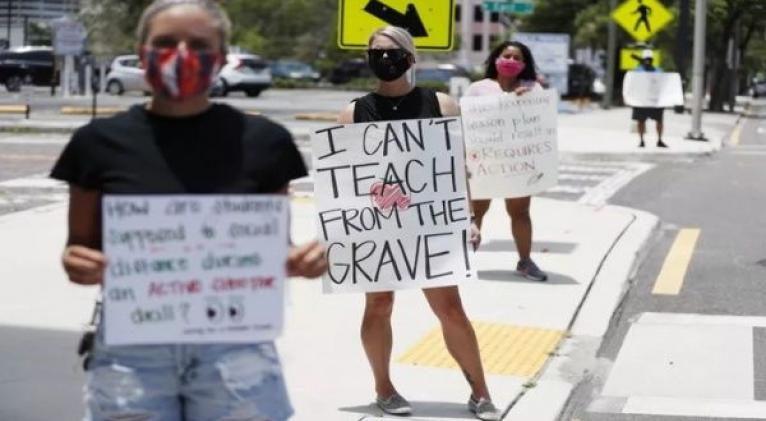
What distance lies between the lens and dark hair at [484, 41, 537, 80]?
9808mm

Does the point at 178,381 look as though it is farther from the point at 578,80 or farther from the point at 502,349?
the point at 578,80

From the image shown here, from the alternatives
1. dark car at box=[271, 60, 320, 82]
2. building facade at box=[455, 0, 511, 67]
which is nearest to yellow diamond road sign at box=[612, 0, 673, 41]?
dark car at box=[271, 60, 320, 82]

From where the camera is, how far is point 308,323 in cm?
867

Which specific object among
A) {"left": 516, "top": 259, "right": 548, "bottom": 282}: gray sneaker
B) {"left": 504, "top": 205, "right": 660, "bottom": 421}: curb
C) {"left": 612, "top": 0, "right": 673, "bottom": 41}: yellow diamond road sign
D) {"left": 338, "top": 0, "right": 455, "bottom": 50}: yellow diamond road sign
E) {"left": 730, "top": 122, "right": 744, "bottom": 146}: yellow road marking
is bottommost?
{"left": 730, "top": 122, "right": 744, "bottom": 146}: yellow road marking

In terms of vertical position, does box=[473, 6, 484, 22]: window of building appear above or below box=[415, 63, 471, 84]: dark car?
above

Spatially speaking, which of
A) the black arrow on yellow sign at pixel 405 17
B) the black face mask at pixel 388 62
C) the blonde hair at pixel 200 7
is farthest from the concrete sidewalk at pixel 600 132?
the blonde hair at pixel 200 7

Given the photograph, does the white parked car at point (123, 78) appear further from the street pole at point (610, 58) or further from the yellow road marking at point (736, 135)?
the yellow road marking at point (736, 135)

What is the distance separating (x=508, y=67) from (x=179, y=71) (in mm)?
6558

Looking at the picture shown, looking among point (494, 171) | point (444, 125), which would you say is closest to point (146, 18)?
point (444, 125)

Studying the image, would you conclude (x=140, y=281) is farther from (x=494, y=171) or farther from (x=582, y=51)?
(x=582, y=51)

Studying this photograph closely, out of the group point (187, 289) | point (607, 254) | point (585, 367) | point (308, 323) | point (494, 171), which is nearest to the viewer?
point (187, 289)

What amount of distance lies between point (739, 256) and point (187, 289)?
30.7 feet

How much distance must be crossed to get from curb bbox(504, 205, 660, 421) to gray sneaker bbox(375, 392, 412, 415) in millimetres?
498

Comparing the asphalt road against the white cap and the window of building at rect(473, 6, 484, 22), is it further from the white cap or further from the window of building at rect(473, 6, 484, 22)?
the window of building at rect(473, 6, 484, 22)
